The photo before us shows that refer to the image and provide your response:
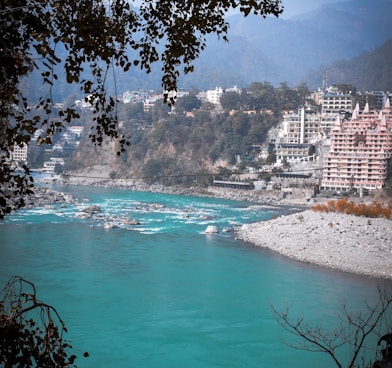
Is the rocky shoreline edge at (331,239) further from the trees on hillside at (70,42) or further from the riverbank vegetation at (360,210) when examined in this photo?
the trees on hillside at (70,42)

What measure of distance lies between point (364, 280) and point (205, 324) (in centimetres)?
251

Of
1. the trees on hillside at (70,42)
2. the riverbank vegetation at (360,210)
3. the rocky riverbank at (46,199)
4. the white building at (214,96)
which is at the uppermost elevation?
the white building at (214,96)

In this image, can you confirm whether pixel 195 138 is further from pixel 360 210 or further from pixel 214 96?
pixel 360 210

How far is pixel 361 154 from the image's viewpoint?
1495cm

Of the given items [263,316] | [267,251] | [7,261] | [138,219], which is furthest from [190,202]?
[263,316]

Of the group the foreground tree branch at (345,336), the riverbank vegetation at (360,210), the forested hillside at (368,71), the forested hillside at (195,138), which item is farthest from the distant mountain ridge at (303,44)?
the foreground tree branch at (345,336)

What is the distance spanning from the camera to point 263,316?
4.91 meters

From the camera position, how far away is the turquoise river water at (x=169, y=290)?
13.2 feet

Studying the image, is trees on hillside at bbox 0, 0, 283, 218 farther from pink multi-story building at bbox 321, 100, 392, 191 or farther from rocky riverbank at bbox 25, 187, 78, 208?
pink multi-story building at bbox 321, 100, 392, 191

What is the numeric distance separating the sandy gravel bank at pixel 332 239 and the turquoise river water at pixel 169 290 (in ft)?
1.11

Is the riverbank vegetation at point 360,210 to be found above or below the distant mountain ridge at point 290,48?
below

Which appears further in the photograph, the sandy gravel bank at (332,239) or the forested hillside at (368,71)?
the forested hillside at (368,71)

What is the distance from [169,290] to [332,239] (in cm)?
345

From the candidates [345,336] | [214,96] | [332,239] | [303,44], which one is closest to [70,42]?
[345,336]
